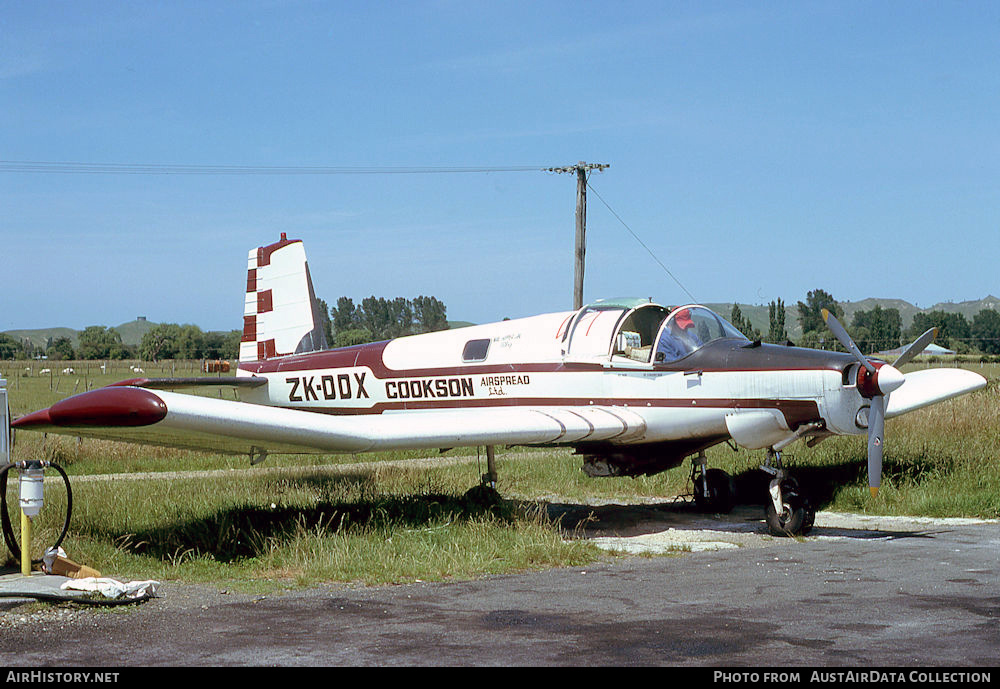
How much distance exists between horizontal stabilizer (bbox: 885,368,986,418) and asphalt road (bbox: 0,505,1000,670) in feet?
12.8

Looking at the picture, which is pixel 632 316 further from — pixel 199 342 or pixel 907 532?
pixel 199 342

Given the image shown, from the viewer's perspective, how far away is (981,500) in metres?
12.7

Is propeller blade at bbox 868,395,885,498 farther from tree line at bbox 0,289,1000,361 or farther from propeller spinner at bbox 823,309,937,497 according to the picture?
tree line at bbox 0,289,1000,361

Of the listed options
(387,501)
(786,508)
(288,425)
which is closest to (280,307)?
(387,501)

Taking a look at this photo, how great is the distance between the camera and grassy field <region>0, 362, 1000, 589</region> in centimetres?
912

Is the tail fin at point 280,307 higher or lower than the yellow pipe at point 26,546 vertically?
higher

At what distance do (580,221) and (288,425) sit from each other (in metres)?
20.8

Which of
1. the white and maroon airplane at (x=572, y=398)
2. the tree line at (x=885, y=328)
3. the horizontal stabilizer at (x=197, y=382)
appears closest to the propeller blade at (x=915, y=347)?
the white and maroon airplane at (x=572, y=398)

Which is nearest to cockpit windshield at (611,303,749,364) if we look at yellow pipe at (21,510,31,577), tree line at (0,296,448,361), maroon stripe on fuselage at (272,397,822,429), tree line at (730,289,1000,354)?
maroon stripe on fuselage at (272,397,822,429)

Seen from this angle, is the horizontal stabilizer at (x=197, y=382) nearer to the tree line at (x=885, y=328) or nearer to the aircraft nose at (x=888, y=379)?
the aircraft nose at (x=888, y=379)

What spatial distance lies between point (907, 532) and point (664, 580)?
425cm

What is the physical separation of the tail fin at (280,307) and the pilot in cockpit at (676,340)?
17.8 feet

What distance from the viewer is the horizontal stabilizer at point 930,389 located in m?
13.5

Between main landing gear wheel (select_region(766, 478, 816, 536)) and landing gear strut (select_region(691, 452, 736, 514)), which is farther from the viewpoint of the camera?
landing gear strut (select_region(691, 452, 736, 514))
